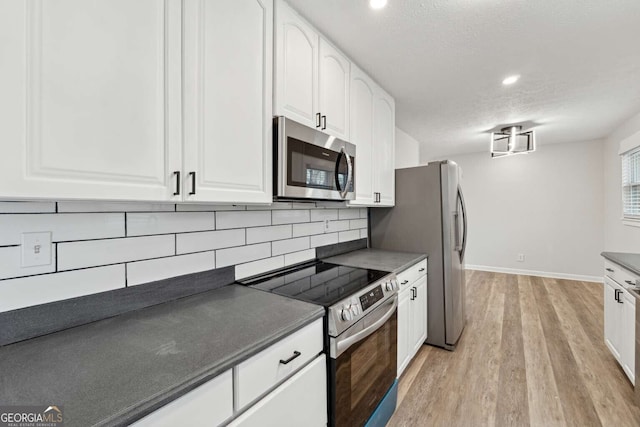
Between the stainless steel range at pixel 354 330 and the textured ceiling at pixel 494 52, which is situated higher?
the textured ceiling at pixel 494 52

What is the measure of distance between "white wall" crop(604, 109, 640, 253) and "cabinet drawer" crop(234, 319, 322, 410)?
4.48 meters

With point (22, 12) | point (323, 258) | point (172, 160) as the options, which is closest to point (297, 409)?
point (172, 160)

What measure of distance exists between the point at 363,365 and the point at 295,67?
1609 mm

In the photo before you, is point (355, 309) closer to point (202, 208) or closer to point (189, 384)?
point (189, 384)

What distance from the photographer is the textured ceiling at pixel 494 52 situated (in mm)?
1554

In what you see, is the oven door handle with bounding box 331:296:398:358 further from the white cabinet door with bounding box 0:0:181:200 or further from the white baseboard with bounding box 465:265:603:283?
the white baseboard with bounding box 465:265:603:283

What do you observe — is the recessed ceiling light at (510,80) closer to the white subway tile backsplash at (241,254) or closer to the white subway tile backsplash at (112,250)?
the white subway tile backsplash at (241,254)

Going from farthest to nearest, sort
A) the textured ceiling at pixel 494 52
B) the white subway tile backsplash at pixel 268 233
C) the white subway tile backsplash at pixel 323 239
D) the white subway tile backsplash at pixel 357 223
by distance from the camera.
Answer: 1. the white subway tile backsplash at pixel 357 223
2. the white subway tile backsplash at pixel 323 239
3. the white subway tile backsplash at pixel 268 233
4. the textured ceiling at pixel 494 52

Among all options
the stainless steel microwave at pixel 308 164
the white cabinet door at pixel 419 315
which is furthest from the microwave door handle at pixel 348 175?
the white cabinet door at pixel 419 315

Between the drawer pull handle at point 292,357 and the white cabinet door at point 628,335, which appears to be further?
the white cabinet door at point 628,335

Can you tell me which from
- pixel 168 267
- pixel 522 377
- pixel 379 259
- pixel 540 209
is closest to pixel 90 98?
pixel 168 267

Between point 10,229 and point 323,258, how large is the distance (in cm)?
175

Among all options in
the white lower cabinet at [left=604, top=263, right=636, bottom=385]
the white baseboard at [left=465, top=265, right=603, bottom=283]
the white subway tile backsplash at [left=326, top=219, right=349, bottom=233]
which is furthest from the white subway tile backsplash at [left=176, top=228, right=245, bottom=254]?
the white baseboard at [left=465, top=265, right=603, bottom=283]

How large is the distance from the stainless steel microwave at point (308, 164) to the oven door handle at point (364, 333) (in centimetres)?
73
